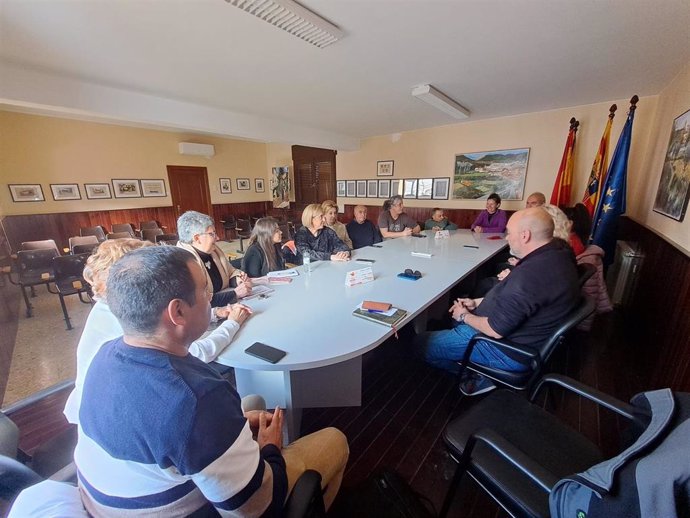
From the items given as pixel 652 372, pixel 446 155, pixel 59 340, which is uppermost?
pixel 446 155

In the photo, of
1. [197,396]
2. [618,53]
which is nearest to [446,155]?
[618,53]

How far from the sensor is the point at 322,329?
4.39ft

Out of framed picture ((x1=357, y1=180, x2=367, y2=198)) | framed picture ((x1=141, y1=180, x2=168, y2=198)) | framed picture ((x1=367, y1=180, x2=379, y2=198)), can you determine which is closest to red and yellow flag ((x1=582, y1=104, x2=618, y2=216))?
framed picture ((x1=367, y1=180, x2=379, y2=198))

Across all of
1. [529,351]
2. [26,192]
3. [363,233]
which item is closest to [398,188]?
[363,233]

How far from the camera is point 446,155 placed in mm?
5523

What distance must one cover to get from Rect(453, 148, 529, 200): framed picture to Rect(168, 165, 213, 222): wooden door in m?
6.48

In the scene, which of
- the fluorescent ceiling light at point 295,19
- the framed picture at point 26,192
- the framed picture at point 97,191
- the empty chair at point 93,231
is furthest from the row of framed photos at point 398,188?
the framed picture at point 26,192

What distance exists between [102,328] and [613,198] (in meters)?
4.74

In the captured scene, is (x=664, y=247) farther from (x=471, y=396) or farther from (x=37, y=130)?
(x=37, y=130)

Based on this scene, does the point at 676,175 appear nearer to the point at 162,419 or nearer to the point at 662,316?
the point at 662,316

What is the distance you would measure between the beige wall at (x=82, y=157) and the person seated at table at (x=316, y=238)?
5.93 m

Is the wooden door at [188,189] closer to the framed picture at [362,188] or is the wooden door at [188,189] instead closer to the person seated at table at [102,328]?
the framed picture at [362,188]

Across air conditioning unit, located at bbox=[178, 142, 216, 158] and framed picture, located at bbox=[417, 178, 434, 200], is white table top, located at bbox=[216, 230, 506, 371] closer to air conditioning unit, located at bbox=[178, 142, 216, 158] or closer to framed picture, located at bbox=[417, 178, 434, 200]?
framed picture, located at bbox=[417, 178, 434, 200]

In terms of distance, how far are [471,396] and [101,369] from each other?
200 cm
